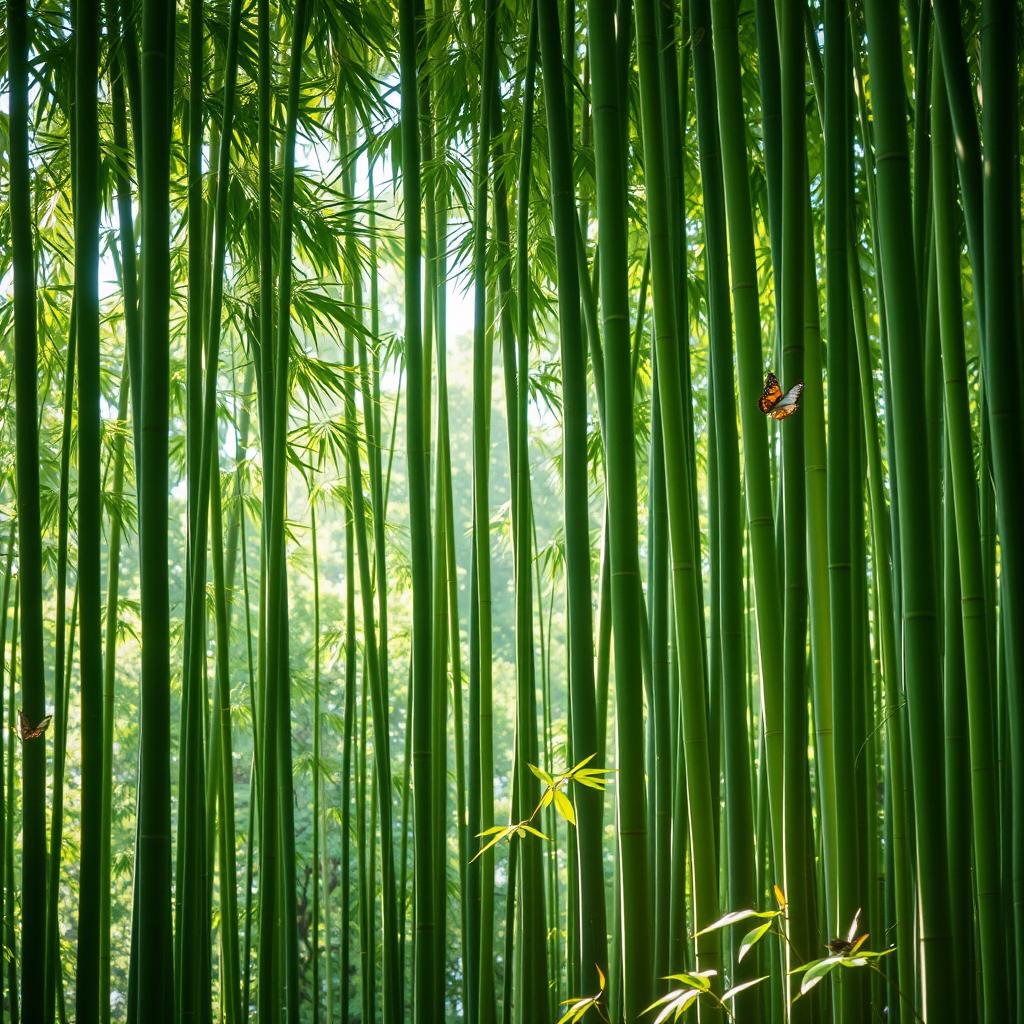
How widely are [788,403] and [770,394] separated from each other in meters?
0.04

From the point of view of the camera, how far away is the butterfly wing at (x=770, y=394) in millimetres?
1391

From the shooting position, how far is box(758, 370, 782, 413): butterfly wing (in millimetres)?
1391

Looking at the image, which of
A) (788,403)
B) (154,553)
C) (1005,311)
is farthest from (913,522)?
(154,553)

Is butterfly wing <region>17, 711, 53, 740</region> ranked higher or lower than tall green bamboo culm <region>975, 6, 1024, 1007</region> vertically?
lower

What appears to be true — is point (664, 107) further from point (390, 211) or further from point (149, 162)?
point (390, 211)

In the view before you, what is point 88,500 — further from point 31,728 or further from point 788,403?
point 788,403

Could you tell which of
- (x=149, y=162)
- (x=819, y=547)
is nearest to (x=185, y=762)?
(x=149, y=162)

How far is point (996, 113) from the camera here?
137 centimetres

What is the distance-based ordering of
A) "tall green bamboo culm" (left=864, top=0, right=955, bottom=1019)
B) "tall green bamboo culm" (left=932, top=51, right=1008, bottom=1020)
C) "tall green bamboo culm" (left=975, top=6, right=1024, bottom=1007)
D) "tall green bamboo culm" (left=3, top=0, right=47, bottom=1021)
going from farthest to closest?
"tall green bamboo culm" (left=3, top=0, right=47, bottom=1021) < "tall green bamboo culm" (left=932, top=51, right=1008, bottom=1020) < "tall green bamboo culm" (left=975, top=6, right=1024, bottom=1007) < "tall green bamboo culm" (left=864, top=0, right=955, bottom=1019)

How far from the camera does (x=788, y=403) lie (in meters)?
1.37

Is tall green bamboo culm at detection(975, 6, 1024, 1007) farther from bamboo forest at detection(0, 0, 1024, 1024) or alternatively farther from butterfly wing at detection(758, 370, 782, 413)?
butterfly wing at detection(758, 370, 782, 413)

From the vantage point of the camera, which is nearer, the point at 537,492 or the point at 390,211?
the point at 390,211

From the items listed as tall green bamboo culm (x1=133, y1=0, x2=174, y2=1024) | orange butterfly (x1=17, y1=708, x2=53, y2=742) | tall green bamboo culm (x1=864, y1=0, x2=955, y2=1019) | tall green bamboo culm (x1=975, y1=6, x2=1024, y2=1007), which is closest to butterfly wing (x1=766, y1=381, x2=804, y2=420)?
tall green bamboo culm (x1=864, y1=0, x2=955, y2=1019)

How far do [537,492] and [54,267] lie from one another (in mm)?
8176
